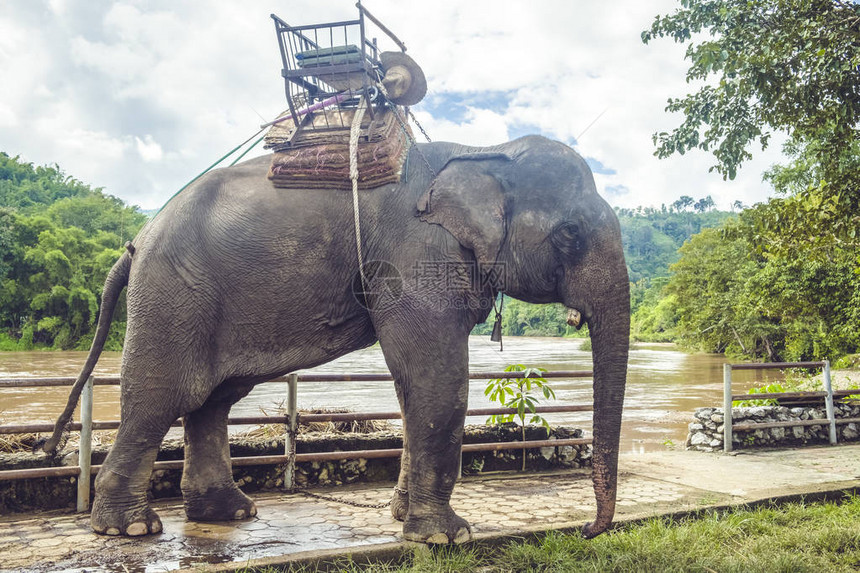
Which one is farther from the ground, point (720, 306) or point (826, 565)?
point (720, 306)

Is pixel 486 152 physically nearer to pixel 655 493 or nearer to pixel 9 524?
pixel 655 493

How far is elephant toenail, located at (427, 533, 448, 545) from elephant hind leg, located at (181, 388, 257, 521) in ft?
4.14

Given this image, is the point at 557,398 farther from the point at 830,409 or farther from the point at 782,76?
the point at 782,76

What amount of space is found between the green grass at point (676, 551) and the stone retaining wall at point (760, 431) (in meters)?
3.91

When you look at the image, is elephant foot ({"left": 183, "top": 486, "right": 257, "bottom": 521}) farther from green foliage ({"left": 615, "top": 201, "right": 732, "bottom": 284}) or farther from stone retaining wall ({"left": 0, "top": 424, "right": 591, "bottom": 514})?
green foliage ({"left": 615, "top": 201, "right": 732, "bottom": 284})

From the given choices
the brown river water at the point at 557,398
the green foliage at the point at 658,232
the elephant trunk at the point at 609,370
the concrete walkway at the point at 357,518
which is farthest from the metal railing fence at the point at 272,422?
the green foliage at the point at 658,232

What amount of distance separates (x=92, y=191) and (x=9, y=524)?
8206cm

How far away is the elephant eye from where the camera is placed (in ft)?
11.7

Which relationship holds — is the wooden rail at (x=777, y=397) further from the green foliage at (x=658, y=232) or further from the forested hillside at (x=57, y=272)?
the green foliage at (x=658, y=232)

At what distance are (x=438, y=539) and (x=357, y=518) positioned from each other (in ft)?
2.83

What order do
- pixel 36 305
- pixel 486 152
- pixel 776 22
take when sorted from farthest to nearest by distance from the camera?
pixel 36 305 → pixel 776 22 → pixel 486 152

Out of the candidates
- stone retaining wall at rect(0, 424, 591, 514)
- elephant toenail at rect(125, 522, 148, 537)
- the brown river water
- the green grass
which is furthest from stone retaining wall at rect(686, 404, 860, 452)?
elephant toenail at rect(125, 522, 148, 537)

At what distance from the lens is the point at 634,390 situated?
2102cm

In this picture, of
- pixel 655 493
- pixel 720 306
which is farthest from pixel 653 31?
pixel 720 306
